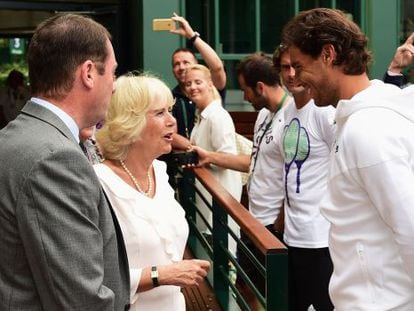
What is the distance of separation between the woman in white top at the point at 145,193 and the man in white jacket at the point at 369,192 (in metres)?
0.71

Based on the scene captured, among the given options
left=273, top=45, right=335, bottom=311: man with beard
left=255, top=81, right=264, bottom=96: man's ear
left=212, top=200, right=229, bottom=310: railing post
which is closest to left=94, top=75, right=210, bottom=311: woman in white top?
left=273, top=45, right=335, bottom=311: man with beard

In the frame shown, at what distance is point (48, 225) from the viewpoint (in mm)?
1742

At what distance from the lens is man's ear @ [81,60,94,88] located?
1.92 metres

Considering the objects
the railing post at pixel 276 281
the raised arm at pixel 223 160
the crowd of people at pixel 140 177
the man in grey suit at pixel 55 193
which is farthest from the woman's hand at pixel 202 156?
the man in grey suit at pixel 55 193

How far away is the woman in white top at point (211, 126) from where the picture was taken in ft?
17.4

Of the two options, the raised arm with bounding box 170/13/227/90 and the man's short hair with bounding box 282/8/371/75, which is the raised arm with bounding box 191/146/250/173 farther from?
the man's short hair with bounding box 282/8/371/75

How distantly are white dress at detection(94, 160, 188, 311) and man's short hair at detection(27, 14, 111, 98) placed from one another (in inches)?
40.8

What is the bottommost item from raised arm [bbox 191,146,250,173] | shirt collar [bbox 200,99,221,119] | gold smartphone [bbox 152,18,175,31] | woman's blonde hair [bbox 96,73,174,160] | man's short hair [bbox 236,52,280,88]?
raised arm [bbox 191,146,250,173]

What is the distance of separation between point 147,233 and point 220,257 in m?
2.05

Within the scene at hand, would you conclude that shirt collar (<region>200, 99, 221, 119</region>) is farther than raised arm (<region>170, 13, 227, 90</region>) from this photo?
No

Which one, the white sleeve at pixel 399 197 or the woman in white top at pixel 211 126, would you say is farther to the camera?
the woman in white top at pixel 211 126

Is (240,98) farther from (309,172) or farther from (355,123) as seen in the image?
(355,123)

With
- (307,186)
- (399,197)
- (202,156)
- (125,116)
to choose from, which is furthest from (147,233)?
(202,156)

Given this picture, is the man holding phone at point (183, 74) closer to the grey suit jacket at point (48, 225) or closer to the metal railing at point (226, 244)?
the metal railing at point (226, 244)
